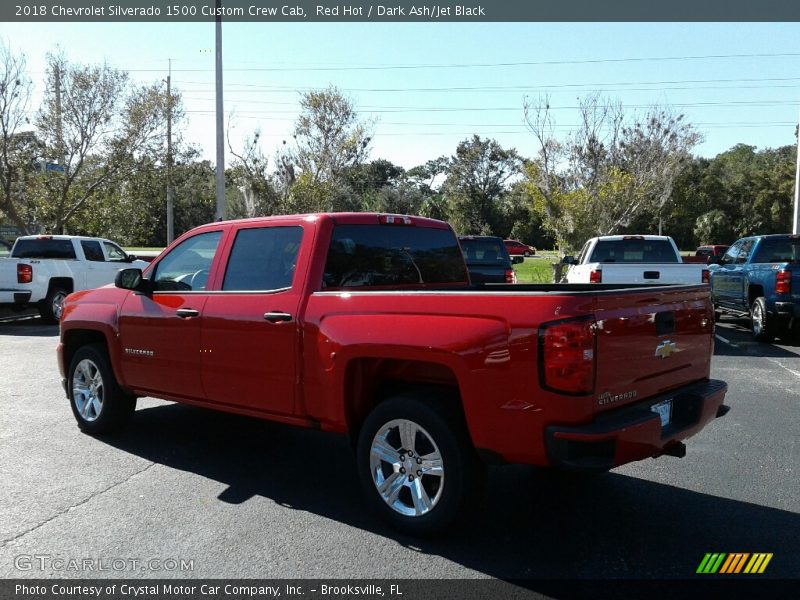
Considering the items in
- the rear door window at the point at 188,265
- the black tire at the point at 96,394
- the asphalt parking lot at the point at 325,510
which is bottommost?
the asphalt parking lot at the point at 325,510

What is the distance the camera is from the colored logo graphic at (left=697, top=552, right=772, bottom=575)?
356 centimetres

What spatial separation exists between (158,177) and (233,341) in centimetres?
2327

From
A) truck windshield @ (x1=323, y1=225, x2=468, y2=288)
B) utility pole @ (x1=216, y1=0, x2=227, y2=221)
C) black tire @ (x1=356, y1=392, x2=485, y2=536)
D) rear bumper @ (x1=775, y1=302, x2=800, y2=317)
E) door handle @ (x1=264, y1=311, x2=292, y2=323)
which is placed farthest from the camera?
utility pole @ (x1=216, y1=0, x2=227, y2=221)

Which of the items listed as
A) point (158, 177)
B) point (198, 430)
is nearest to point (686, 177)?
point (158, 177)

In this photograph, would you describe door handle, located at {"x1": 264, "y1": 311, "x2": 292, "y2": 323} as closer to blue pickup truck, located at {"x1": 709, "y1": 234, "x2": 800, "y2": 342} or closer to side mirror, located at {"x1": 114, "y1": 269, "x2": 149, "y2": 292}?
side mirror, located at {"x1": 114, "y1": 269, "x2": 149, "y2": 292}

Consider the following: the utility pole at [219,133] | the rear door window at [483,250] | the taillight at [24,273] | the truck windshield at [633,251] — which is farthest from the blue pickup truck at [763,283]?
the utility pole at [219,133]

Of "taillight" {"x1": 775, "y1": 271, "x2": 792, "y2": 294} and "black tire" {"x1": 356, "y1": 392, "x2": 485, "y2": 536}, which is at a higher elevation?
"taillight" {"x1": 775, "y1": 271, "x2": 792, "y2": 294}

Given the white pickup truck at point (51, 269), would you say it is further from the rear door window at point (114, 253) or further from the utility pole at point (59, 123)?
the utility pole at point (59, 123)

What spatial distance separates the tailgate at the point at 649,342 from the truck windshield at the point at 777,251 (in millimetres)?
8909

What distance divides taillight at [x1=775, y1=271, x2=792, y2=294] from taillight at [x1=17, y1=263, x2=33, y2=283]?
46.2 feet

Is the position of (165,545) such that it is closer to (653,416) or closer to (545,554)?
(545,554)

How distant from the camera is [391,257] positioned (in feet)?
16.6

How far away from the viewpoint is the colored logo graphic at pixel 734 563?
140 inches

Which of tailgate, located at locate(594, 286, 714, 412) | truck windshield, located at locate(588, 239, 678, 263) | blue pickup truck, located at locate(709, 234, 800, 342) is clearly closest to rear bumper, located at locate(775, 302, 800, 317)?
blue pickup truck, located at locate(709, 234, 800, 342)
